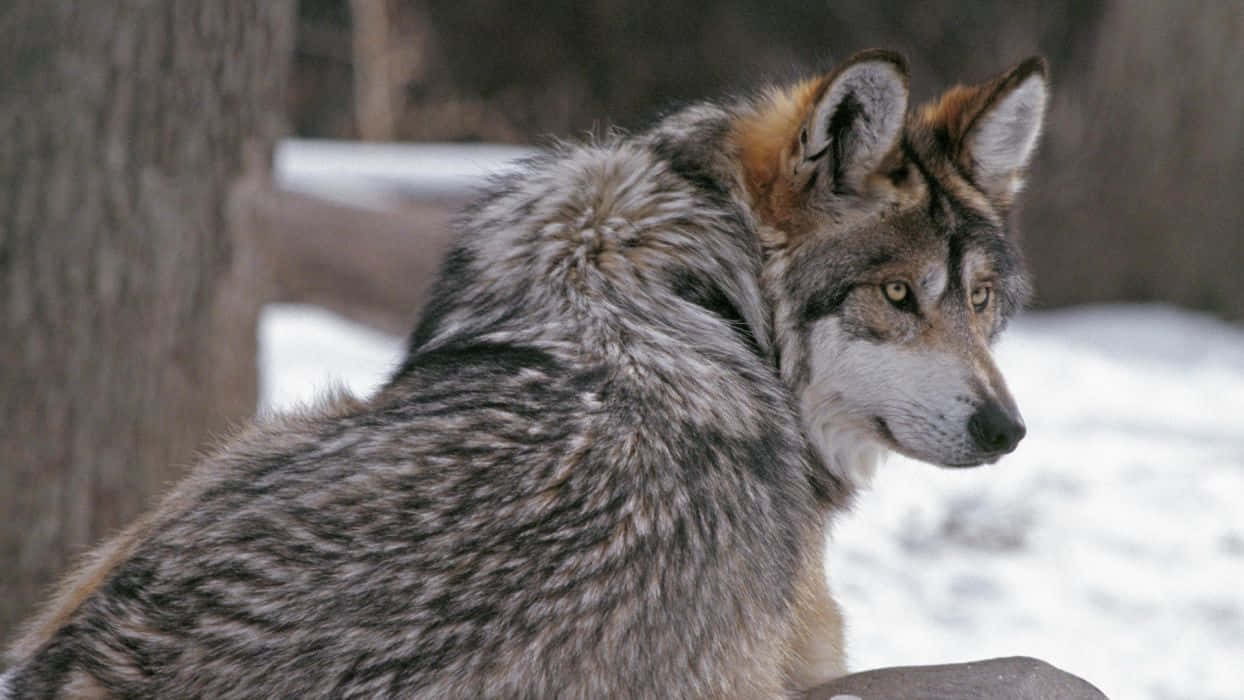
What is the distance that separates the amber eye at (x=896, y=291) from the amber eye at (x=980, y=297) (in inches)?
8.6

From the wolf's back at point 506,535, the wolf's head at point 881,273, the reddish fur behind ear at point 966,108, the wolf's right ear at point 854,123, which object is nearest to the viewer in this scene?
the wolf's back at point 506,535

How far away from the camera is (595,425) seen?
2578 millimetres

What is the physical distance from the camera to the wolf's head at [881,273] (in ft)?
9.98

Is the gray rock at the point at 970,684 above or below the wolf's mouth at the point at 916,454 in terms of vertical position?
below

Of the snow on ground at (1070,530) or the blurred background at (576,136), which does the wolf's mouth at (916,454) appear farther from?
the snow on ground at (1070,530)

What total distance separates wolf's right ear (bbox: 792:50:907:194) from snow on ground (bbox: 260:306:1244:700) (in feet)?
5.18

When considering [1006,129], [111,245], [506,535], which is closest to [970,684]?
[506,535]

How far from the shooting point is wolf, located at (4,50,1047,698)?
235cm

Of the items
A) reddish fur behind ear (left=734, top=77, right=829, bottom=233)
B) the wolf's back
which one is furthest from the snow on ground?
the wolf's back

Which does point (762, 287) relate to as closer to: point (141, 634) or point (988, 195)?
point (988, 195)

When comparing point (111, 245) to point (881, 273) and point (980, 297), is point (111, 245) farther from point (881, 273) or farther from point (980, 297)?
point (980, 297)

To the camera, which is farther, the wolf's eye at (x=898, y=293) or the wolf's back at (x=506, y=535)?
the wolf's eye at (x=898, y=293)

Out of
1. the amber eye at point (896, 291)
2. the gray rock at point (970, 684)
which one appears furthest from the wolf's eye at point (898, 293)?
the gray rock at point (970, 684)

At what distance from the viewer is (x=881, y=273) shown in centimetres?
303
